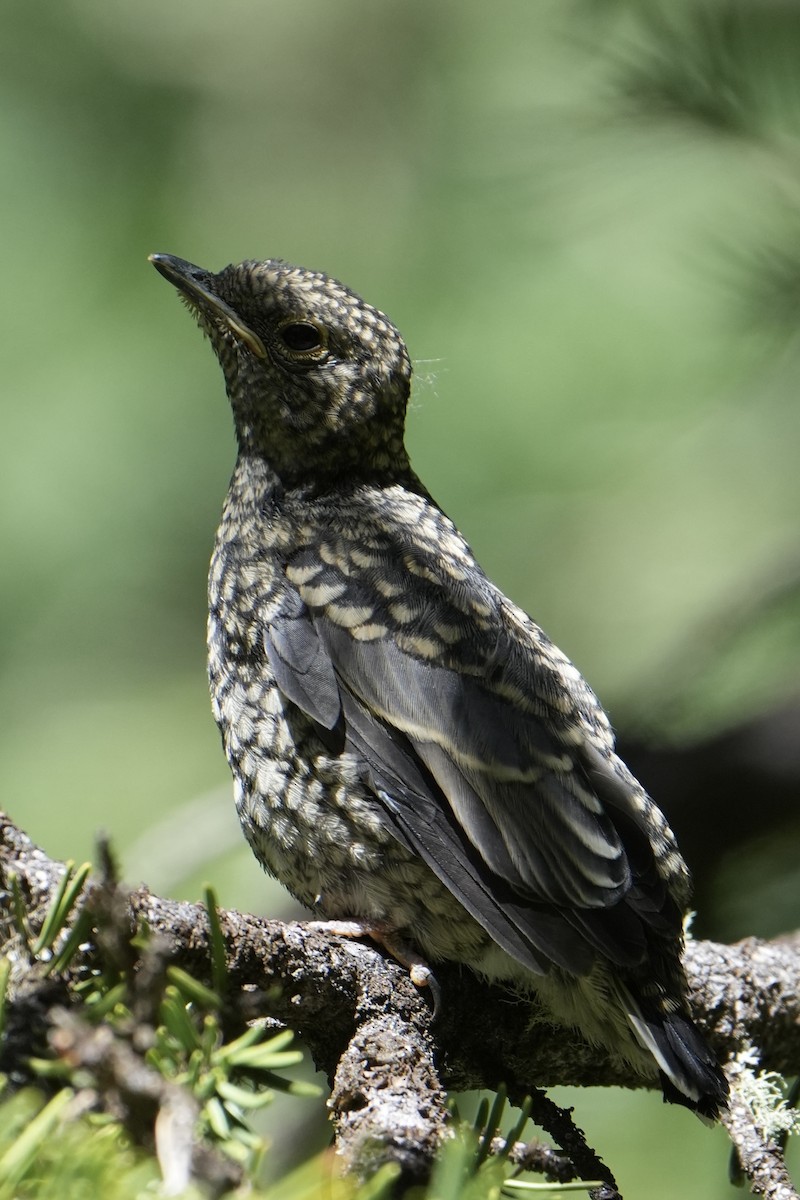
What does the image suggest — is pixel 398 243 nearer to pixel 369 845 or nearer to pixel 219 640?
pixel 219 640

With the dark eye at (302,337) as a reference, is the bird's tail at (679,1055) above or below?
below

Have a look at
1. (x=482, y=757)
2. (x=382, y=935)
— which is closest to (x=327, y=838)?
(x=382, y=935)

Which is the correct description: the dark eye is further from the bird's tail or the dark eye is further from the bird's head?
the bird's tail

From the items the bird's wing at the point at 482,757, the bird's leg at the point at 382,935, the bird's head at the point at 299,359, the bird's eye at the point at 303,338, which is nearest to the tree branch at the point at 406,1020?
the bird's leg at the point at 382,935

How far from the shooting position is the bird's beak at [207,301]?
3.12 metres

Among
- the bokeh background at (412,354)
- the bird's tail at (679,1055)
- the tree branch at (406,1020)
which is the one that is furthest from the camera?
the bokeh background at (412,354)

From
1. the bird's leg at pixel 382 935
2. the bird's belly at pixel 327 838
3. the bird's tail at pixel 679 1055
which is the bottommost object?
the bird's tail at pixel 679 1055

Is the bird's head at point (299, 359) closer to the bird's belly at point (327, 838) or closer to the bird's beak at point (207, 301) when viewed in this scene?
the bird's beak at point (207, 301)

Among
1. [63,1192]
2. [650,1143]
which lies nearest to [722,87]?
[650,1143]

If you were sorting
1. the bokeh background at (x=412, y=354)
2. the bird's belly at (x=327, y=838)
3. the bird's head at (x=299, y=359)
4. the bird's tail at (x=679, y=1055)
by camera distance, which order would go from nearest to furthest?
the bird's tail at (x=679, y=1055) → the bird's belly at (x=327, y=838) → the bird's head at (x=299, y=359) → the bokeh background at (x=412, y=354)

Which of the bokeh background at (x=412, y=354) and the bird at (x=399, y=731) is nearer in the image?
the bird at (x=399, y=731)

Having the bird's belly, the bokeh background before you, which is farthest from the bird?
the bokeh background

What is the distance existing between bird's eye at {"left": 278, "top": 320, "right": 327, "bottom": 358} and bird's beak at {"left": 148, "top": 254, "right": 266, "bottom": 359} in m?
0.06

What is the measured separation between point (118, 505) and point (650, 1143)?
9.31 feet
